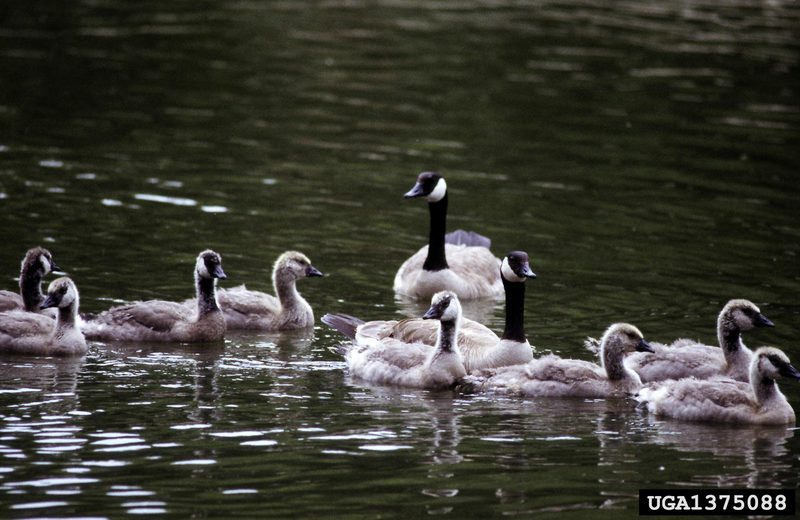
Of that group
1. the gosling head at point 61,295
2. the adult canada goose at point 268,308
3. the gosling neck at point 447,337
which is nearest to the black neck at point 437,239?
the adult canada goose at point 268,308

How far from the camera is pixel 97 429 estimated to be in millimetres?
13328

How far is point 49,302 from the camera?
52.4 feet

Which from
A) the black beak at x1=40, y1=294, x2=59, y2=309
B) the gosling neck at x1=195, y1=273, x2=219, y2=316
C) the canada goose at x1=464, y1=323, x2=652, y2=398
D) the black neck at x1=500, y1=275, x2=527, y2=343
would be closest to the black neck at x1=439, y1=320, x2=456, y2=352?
the canada goose at x1=464, y1=323, x2=652, y2=398

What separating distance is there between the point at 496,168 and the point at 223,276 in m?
11.3

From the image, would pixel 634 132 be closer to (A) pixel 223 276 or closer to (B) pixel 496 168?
(B) pixel 496 168

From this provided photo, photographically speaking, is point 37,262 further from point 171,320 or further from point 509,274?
point 509,274

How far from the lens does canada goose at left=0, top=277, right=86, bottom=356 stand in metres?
16.0

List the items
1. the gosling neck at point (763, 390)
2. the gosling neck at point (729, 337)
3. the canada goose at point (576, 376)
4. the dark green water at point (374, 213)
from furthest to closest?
the gosling neck at point (729, 337), the canada goose at point (576, 376), the gosling neck at point (763, 390), the dark green water at point (374, 213)

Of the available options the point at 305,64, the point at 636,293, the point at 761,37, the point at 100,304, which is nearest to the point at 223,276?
the point at 100,304

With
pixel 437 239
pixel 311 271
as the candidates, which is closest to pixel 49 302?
pixel 311 271

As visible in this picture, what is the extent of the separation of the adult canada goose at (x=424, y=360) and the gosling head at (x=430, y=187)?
4.92m

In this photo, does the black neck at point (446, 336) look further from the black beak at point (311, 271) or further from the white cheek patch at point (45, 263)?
the white cheek patch at point (45, 263)

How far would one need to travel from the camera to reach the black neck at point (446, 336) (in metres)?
15.5

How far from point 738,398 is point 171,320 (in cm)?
668
